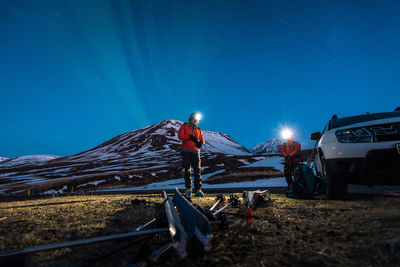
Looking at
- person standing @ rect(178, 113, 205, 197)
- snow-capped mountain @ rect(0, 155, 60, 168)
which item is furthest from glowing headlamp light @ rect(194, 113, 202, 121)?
snow-capped mountain @ rect(0, 155, 60, 168)

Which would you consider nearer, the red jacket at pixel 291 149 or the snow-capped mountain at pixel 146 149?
the red jacket at pixel 291 149

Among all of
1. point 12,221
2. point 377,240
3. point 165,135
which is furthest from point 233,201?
point 165,135

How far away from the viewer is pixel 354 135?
153 inches

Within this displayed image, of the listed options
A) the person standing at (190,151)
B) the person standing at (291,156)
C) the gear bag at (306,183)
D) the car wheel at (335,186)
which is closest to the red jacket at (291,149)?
the person standing at (291,156)

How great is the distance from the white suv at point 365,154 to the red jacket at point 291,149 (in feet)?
5.82

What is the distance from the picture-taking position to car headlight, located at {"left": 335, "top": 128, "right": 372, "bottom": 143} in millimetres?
3715

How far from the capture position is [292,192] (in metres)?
5.84

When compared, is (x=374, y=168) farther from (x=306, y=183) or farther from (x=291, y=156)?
(x=291, y=156)

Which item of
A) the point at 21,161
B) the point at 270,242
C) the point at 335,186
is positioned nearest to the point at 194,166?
the point at 335,186

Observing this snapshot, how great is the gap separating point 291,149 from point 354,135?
89.9 inches

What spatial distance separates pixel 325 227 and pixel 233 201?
2131mm

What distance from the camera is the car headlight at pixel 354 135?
3.71 meters

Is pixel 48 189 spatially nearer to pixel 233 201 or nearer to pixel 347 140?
pixel 233 201

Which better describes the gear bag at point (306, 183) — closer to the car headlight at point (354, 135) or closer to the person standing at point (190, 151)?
the car headlight at point (354, 135)
